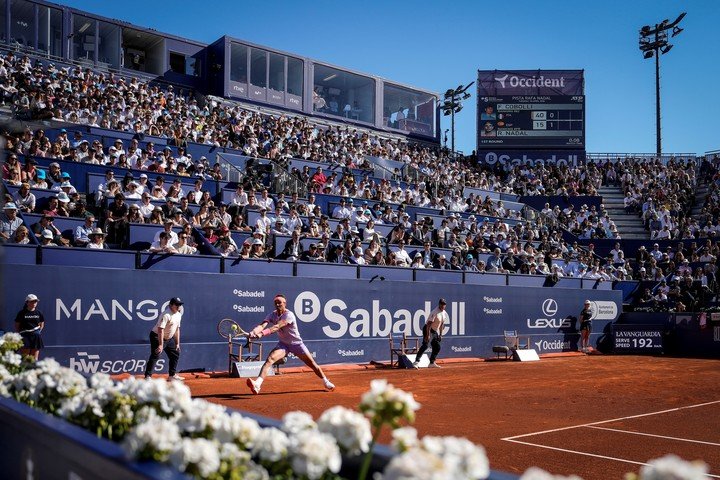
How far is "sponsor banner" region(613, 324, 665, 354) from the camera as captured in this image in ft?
90.4

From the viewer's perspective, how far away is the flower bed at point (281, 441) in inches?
99.9

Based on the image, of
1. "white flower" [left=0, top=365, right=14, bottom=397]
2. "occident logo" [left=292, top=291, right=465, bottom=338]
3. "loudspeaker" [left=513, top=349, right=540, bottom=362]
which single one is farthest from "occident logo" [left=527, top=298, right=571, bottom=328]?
"white flower" [left=0, top=365, right=14, bottom=397]

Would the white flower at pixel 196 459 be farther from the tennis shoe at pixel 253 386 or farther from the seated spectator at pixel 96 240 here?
the seated spectator at pixel 96 240

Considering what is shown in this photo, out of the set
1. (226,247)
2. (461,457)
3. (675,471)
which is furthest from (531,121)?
(675,471)

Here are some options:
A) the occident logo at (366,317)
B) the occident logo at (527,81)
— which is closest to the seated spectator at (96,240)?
the occident logo at (366,317)

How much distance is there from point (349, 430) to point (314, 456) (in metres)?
0.21

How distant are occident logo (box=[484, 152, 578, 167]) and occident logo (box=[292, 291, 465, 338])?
25.8 meters

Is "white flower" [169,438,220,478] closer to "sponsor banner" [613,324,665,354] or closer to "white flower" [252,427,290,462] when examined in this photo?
"white flower" [252,427,290,462]

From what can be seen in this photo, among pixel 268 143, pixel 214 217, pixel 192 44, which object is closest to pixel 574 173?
pixel 268 143

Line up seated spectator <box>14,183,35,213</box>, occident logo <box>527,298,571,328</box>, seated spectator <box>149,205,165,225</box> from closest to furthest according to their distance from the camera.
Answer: seated spectator <box>14,183,35,213</box> < seated spectator <box>149,205,165,225</box> < occident logo <box>527,298,571,328</box>

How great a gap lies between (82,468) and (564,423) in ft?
28.4

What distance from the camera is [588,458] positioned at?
796 cm

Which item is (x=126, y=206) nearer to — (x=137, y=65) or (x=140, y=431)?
(x=140, y=431)

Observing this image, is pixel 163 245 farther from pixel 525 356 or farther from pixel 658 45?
pixel 658 45
